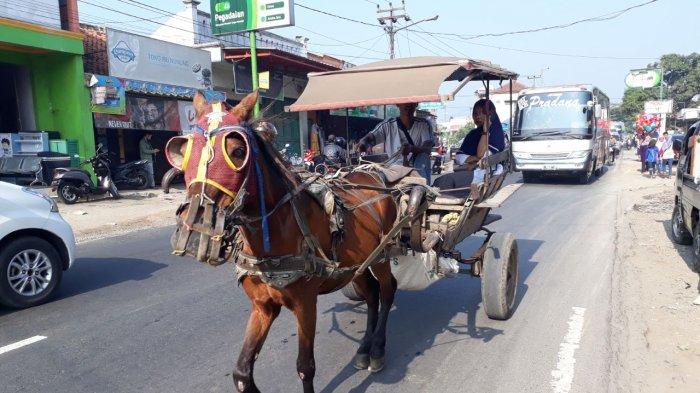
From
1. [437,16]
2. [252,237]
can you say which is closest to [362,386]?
[252,237]

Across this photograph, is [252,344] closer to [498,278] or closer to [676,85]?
[498,278]

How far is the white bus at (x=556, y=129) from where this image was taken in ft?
54.4

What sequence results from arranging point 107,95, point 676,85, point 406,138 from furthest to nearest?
point 676,85, point 107,95, point 406,138

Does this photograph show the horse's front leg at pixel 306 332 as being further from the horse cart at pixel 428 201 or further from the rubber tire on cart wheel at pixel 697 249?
the rubber tire on cart wheel at pixel 697 249

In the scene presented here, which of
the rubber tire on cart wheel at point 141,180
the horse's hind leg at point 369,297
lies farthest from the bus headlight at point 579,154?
the horse's hind leg at point 369,297

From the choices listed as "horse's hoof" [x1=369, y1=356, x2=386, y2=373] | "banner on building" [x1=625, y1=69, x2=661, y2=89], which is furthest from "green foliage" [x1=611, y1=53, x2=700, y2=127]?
"horse's hoof" [x1=369, y1=356, x2=386, y2=373]

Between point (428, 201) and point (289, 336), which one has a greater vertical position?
point (428, 201)

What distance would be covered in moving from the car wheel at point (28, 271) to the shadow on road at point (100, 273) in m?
0.16

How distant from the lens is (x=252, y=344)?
288cm

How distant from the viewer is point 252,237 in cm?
256

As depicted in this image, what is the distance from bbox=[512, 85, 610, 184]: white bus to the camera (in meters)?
16.6

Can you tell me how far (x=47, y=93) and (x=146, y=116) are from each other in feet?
9.02

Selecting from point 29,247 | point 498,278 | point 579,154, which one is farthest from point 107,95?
point 579,154

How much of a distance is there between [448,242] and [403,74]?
59.0 inches
